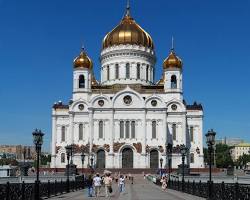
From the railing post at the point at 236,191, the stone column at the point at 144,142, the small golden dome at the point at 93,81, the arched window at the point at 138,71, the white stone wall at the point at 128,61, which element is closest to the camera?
the railing post at the point at 236,191

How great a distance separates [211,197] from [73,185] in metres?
15.0

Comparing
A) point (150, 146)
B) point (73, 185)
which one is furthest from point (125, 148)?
point (73, 185)

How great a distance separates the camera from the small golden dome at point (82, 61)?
3002 inches

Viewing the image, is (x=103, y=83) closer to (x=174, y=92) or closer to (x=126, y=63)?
(x=126, y=63)

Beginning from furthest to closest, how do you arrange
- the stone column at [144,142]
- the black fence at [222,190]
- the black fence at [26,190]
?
the stone column at [144,142] < the black fence at [222,190] < the black fence at [26,190]

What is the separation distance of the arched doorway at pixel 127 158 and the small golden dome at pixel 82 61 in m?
14.2

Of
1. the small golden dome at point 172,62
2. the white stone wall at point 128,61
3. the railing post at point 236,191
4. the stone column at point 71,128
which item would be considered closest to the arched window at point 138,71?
the white stone wall at point 128,61

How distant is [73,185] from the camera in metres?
36.2

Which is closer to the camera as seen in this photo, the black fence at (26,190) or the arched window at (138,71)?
the black fence at (26,190)

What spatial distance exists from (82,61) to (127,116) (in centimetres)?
1126

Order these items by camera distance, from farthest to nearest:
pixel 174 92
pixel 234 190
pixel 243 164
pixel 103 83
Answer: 1. pixel 243 164
2. pixel 103 83
3. pixel 174 92
4. pixel 234 190

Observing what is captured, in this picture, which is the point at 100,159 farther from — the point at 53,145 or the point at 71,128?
the point at 53,145

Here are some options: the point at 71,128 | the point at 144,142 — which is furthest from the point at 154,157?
the point at 71,128

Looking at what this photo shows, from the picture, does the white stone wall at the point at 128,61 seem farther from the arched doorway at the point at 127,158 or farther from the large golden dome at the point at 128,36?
the arched doorway at the point at 127,158
